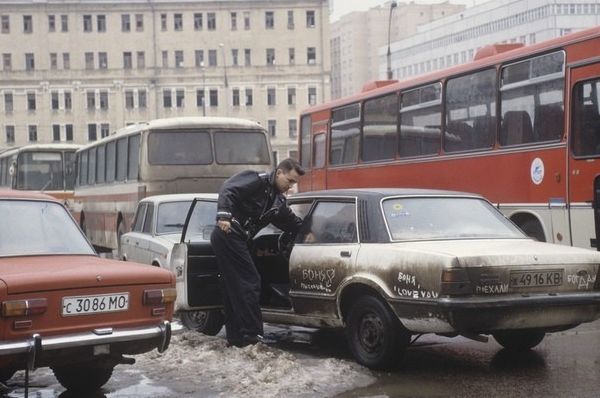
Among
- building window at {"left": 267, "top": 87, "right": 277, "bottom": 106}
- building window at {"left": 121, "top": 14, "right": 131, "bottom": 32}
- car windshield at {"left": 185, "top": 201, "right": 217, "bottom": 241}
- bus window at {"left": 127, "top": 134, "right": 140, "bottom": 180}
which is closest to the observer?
car windshield at {"left": 185, "top": 201, "right": 217, "bottom": 241}

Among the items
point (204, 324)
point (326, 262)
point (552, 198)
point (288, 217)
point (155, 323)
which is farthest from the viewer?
point (552, 198)

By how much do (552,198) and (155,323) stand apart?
6.90 metres

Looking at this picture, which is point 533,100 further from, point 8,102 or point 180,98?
point 8,102

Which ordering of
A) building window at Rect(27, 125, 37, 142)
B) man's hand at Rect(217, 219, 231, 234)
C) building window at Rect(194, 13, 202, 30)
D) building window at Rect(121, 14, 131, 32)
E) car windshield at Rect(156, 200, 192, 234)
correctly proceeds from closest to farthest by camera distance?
man's hand at Rect(217, 219, 231, 234), car windshield at Rect(156, 200, 192, 234), building window at Rect(27, 125, 37, 142), building window at Rect(121, 14, 131, 32), building window at Rect(194, 13, 202, 30)

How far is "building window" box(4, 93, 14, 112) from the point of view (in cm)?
9975

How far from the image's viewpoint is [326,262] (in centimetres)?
816

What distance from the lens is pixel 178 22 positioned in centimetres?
10269

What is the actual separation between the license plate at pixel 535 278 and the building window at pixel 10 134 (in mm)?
97517

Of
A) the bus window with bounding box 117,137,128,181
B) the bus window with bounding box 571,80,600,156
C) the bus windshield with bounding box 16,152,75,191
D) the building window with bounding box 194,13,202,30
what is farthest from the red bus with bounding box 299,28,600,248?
the building window with bounding box 194,13,202,30

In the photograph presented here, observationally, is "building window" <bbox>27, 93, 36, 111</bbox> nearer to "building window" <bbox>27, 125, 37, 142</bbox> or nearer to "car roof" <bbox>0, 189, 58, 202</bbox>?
"building window" <bbox>27, 125, 37, 142</bbox>

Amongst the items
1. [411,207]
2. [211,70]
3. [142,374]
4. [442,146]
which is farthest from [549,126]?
[211,70]

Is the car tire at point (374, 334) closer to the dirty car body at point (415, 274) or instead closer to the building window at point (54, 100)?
the dirty car body at point (415, 274)

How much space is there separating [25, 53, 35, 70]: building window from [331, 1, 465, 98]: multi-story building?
2366 inches

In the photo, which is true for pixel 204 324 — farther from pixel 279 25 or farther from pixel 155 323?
pixel 279 25
